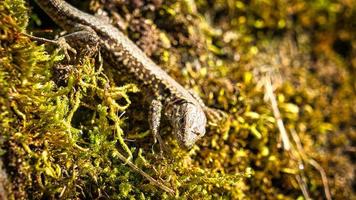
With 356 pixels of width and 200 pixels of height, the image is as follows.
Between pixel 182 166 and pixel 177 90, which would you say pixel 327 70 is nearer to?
pixel 177 90

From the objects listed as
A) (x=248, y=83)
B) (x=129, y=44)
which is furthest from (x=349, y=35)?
(x=129, y=44)

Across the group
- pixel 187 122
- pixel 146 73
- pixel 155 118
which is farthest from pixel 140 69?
pixel 187 122

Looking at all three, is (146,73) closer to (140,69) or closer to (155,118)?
(140,69)

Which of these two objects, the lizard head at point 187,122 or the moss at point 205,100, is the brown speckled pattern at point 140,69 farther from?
the moss at point 205,100

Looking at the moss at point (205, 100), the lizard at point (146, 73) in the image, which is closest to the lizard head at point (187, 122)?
the lizard at point (146, 73)

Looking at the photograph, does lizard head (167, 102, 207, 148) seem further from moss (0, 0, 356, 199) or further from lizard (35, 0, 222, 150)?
moss (0, 0, 356, 199)

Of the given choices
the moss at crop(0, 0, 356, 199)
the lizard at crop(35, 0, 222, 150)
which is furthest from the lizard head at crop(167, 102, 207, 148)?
the moss at crop(0, 0, 356, 199)
